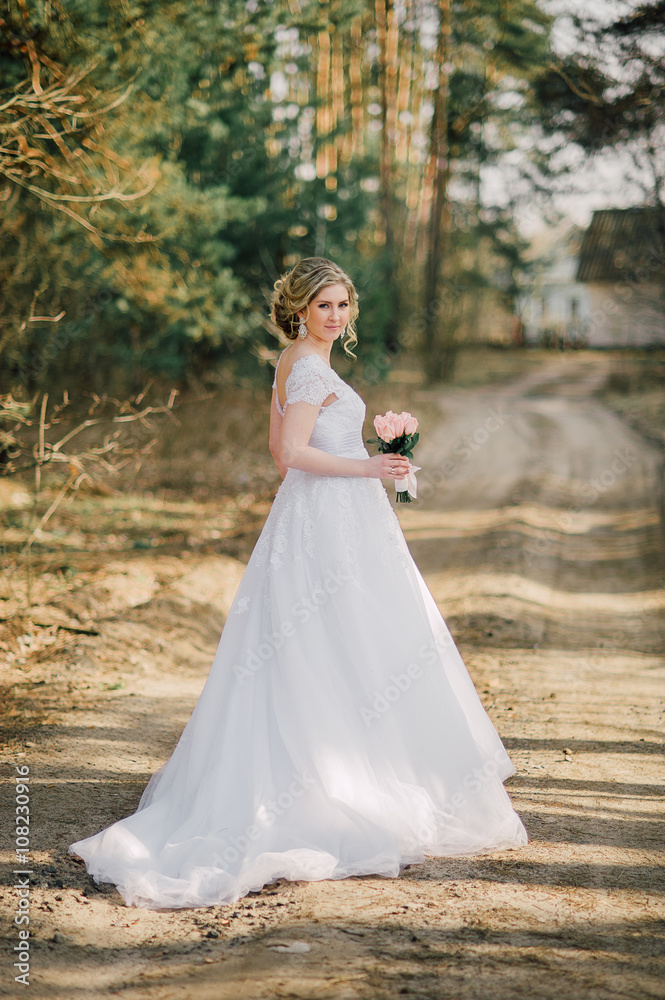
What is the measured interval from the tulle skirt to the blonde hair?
26.5 inches

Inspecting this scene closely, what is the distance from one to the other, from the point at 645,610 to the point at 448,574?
7.01ft

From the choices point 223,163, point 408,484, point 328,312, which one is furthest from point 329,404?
point 223,163

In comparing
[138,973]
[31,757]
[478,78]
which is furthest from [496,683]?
[478,78]

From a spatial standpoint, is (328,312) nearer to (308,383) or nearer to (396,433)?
(308,383)

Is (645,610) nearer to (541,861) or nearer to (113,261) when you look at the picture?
(541,861)

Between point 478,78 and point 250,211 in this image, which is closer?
point 250,211

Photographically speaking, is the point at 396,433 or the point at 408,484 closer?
the point at 396,433

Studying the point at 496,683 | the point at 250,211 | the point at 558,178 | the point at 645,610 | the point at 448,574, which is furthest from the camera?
the point at 558,178

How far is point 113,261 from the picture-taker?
10.1m

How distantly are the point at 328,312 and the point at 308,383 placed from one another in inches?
13.6

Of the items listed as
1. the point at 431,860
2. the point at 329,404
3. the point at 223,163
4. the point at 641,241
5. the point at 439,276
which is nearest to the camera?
the point at 431,860

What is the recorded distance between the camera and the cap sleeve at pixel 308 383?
359 cm

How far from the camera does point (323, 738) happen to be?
11.5 ft

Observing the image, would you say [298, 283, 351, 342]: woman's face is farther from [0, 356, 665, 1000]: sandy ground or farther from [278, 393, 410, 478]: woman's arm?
[0, 356, 665, 1000]: sandy ground
